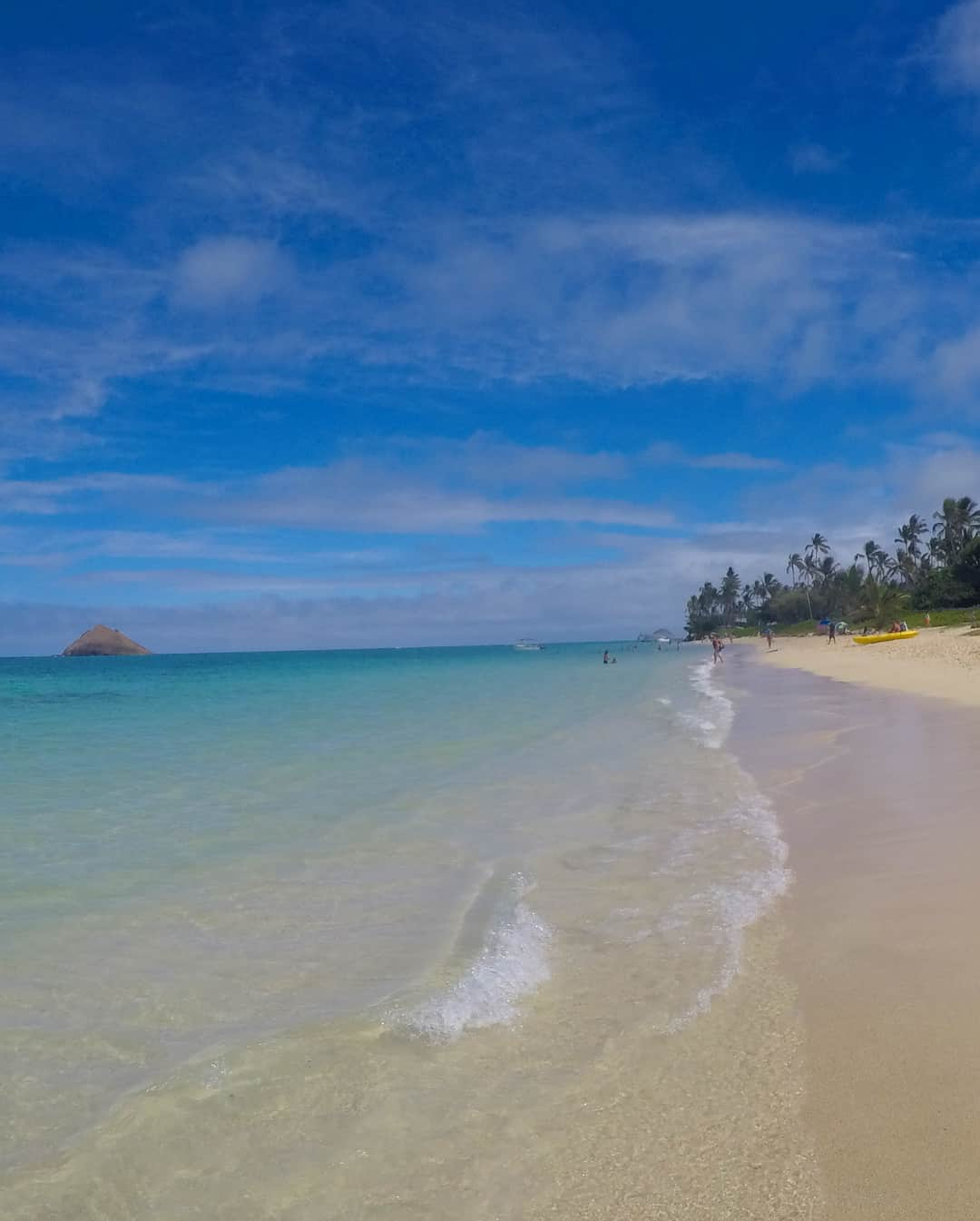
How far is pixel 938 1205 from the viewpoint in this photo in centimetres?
287

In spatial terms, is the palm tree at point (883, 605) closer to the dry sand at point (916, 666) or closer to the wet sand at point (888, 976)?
the dry sand at point (916, 666)

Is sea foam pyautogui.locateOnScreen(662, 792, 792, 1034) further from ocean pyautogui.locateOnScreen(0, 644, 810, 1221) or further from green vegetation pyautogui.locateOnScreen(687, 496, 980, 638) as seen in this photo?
green vegetation pyautogui.locateOnScreen(687, 496, 980, 638)

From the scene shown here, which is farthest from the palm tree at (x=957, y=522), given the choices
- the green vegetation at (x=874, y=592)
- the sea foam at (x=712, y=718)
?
the sea foam at (x=712, y=718)

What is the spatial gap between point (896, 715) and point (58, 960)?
702 inches

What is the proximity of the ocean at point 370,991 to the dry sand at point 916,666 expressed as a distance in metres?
15.7

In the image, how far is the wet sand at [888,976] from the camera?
3.10 m

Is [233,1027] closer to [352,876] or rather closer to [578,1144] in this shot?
[578,1144]

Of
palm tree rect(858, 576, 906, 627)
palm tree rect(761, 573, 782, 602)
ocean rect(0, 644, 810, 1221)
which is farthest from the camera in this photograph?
palm tree rect(761, 573, 782, 602)

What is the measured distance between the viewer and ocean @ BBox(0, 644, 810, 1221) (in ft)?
11.2

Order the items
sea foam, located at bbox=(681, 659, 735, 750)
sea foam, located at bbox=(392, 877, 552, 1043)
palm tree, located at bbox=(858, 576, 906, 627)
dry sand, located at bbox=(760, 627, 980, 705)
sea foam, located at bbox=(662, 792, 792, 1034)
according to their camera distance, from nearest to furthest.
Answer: sea foam, located at bbox=(392, 877, 552, 1043) → sea foam, located at bbox=(662, 792, 792, 1034) → sea foam, located at bbox=(681, 659, 735, 750) → dry sand, located at bbox=(760, 627, 980, 705) → palm tree, located at bbox=(858, 576, 906, 627)

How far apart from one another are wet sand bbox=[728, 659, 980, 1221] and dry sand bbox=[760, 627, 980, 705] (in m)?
12.5

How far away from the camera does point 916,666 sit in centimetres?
3469

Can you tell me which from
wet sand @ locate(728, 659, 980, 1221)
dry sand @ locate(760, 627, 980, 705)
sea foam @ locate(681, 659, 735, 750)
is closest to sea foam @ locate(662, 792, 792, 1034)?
wet sand @ locate(728, 659, 980, 1221)

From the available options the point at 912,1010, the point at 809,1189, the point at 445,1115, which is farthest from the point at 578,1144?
the point at 912,1010
